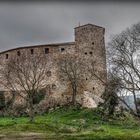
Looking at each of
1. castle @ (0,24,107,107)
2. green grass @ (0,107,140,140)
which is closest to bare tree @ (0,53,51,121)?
castle @ (0,24,107,107)

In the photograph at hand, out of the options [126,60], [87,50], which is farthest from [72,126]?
[87,50]

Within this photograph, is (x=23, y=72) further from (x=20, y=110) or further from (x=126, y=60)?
(x=126, y=60)

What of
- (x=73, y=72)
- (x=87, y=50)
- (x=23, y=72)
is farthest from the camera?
(x=87, y=50)

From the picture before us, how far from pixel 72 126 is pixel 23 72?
85.1 feet

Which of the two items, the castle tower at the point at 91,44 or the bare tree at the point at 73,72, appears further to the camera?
the castle tower at the point at 91,44

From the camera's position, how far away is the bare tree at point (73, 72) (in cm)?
6650

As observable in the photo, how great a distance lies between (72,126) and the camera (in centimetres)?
4150

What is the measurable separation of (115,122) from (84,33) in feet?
75.5

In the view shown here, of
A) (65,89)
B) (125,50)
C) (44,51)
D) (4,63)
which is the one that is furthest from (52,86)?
(125,50)

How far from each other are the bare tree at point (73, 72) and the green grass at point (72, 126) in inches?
219

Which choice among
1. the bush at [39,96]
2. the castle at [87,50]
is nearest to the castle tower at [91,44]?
the castle at [87,50]

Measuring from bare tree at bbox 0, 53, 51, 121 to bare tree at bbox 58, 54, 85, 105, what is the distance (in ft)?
10.4

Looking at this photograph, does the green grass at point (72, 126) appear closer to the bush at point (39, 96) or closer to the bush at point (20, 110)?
the bush at point (39, 96)

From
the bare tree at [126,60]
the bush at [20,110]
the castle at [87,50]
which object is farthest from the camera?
the castle at [87,50]
